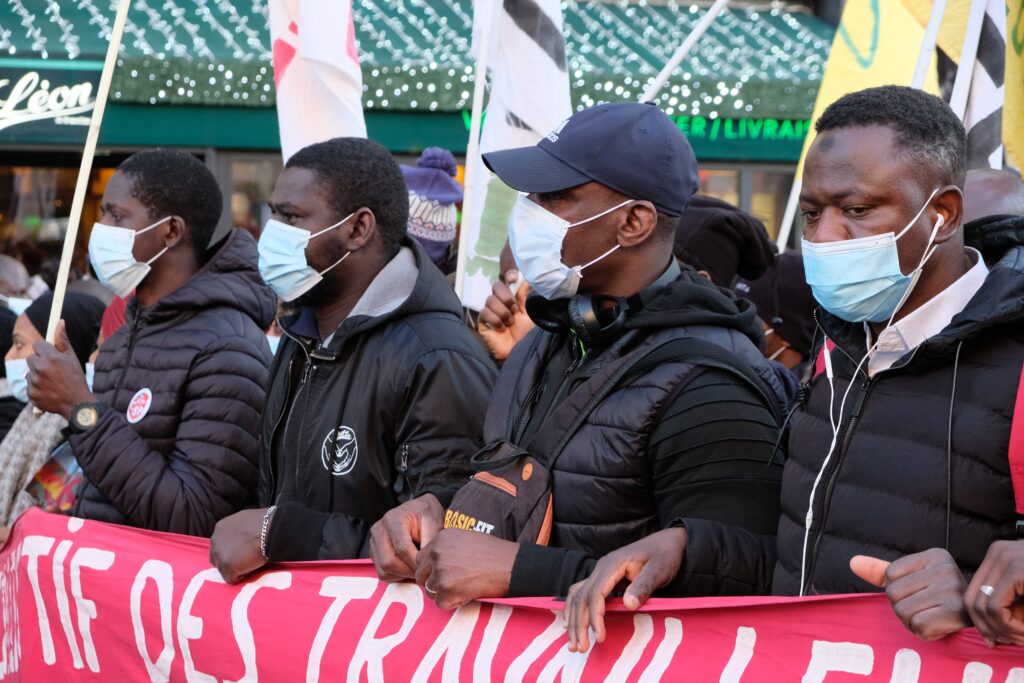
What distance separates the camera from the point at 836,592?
2.46 metres

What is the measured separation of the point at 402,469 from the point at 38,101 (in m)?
8.02

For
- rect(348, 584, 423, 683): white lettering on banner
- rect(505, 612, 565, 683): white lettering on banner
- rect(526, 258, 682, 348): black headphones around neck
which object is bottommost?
rect(348, 584, 423, 683): white lettering on banner

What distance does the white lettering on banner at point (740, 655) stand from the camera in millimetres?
2486

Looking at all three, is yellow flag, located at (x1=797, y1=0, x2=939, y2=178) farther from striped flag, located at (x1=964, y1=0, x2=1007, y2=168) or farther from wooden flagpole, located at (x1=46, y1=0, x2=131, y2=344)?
wooden flagpole, located at (x1=46, y1=0, x2=131, y2=344)

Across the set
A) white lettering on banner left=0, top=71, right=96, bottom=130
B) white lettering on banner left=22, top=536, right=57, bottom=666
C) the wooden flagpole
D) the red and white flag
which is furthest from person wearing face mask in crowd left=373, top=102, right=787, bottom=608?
white lettering on banner left=0, top=71, right=96, bottom=130

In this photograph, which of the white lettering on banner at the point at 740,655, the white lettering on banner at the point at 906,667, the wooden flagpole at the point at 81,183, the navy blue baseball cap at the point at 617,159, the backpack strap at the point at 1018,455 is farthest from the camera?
the wooden flagpole at the point at 81,183

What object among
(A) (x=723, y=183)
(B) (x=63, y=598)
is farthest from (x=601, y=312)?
(A) (x=723, y=183)

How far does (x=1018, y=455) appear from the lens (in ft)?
7.06

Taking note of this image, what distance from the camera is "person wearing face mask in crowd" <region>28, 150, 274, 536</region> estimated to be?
384cm

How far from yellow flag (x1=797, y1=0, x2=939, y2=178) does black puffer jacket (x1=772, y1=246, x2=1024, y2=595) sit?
14.0 feet

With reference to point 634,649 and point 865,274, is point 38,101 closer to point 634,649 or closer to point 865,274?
point 634,649

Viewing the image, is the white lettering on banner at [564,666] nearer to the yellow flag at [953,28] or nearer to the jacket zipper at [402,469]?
the jacket zipper at [402,469]

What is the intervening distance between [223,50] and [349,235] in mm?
7525

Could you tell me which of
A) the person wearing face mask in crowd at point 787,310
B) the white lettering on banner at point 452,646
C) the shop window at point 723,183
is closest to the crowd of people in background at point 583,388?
the white lettering on banner at point 452,646
